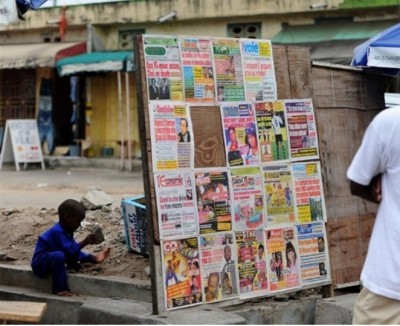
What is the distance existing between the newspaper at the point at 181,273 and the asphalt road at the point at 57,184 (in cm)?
560

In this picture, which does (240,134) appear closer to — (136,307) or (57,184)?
(136,307)

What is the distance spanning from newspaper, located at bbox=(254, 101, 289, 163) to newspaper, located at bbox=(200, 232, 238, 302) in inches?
26.0

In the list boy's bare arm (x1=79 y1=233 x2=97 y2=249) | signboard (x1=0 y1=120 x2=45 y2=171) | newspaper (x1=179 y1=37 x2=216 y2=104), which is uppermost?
signboard (x1=0 y1=120 x2=45 y2=171)

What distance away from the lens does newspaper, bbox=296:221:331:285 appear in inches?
208

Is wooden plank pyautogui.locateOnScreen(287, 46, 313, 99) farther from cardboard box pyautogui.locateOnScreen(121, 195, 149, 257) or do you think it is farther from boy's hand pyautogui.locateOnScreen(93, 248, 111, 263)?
boy's hand pyautogui.locateOnScreen(93, 248, 111, 263)

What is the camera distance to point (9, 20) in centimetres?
606

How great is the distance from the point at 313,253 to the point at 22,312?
6.89ft

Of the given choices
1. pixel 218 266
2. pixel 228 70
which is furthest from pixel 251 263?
pixel 228 70

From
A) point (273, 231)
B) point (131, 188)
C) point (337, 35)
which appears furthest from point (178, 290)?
point (337, 35)

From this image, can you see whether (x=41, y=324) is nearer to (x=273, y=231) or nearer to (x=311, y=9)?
(x=273, y=231)

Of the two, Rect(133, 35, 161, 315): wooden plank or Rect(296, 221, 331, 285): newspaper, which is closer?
Rect(133, 35, 161, 315): wooden plank

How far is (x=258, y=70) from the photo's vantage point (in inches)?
201

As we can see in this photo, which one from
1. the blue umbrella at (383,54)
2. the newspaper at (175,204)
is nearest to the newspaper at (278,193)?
the newspaper at (175,204)

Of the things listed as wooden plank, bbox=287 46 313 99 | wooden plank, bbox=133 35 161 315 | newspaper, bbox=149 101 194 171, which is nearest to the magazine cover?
newspaper, bbox=149 101 194 171
